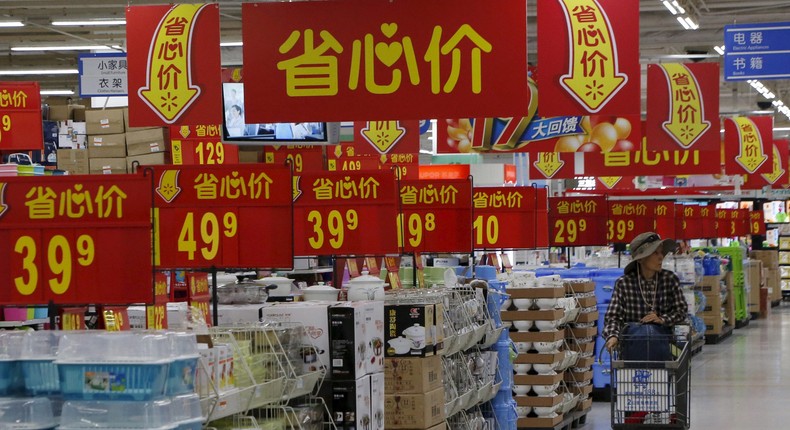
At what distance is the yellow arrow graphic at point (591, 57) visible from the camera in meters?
8.13

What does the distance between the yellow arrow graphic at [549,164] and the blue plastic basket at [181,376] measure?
14623 mm

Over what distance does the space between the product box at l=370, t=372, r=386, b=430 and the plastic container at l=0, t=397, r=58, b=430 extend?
6.92 feet

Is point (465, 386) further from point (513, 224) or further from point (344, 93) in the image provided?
point (513, 224)

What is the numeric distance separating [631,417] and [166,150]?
25.1 ft

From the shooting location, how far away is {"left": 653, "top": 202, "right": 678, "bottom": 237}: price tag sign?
1673 centimetres

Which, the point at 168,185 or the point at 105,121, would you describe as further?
the point at 105,121

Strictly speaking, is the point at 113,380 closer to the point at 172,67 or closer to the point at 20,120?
the point at 172,67

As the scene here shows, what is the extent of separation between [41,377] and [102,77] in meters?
11.7

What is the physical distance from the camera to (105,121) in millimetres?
13172

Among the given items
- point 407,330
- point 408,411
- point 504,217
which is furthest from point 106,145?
point 408,411

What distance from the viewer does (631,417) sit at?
674 centimetres

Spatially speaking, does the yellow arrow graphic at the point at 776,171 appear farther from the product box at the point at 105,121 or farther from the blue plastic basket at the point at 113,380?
the blue plastic basket at the point at 113,380

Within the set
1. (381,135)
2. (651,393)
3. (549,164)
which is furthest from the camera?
(549,164)

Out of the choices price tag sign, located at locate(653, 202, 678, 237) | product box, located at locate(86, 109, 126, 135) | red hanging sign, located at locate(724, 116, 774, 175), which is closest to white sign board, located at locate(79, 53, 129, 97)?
product box, located at locate(86, 109, 126, 135)
